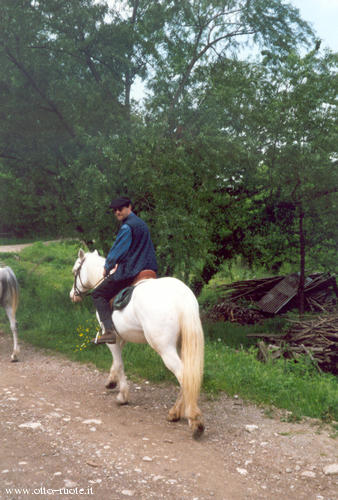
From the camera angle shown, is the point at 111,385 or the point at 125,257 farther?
the point at 111,385

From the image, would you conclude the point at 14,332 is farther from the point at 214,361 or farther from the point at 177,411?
the point at 177,411

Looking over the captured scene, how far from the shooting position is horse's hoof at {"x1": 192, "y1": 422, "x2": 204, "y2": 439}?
493 centimetres

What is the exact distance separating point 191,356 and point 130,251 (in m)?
1.70

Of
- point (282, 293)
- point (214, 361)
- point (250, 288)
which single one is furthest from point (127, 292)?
point (250, 288)

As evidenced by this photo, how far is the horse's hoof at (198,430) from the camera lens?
493 centimetres

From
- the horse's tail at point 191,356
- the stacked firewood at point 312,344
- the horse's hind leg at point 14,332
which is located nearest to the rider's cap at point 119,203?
the horse's tail at point 191,356

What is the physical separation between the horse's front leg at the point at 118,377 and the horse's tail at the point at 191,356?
136cm

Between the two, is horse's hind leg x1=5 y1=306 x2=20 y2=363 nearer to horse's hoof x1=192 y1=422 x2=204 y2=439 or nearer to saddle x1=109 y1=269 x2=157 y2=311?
saddle x1=109 y1=269 x2=157 y2=311

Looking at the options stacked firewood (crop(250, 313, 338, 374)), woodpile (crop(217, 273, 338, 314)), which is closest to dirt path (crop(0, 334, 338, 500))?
stacked firewood (crop(250, 313, 338, 374))

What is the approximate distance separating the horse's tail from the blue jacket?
3.67ft

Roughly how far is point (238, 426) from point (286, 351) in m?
4.59

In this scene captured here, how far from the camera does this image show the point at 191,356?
16.4 feet

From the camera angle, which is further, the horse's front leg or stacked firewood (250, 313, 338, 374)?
stacked firewood (250, 313, 338, 374)

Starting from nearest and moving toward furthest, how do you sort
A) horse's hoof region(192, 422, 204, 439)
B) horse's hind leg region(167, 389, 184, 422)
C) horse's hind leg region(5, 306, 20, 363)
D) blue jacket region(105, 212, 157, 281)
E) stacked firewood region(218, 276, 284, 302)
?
1. horse's hoof region(192, 422, 204, 439)
2. horse's hind leg region(167, 389, 184, 422)
3. blue jacket region(105, 212, 157, 281)
4. horse's hind leg region(5, 306, 20, 363)
5. stacked firewood region(218, 276, 284, 302)
